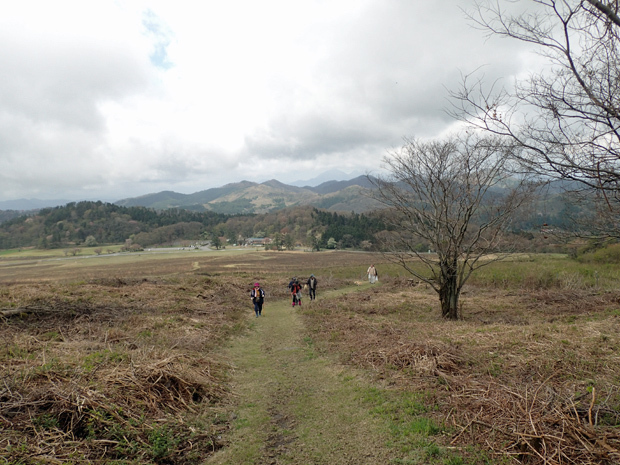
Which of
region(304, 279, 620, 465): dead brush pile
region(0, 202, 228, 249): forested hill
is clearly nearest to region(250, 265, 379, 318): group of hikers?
region(304, 279, 620, 465): dead brush pile

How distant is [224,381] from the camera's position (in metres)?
7.71

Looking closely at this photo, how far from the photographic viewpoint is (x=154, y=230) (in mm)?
143625

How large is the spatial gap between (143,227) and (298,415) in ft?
531

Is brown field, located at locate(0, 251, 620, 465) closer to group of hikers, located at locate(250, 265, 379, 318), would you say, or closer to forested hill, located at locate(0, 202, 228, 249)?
group of hikers, located at locate(250, 265, 379, 318)

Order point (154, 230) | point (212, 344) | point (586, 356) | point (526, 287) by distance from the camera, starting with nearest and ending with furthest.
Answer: point (586, 356)
point (212, 344)
point (526, 287)
point (154, 230)

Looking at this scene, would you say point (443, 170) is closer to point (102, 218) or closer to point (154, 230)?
point (154, 230)

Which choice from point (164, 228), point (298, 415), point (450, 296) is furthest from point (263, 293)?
point (164, 228)

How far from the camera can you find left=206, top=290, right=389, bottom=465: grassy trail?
468 cm

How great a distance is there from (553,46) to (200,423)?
780 centimetres

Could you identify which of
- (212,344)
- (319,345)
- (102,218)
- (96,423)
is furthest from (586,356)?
(102,218)

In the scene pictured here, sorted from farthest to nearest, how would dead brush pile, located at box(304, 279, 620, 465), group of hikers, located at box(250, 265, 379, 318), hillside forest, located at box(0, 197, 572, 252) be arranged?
1. hillside forest, located at box(0, 197, 572, 252)
2. group of hikers, located at box(250, 265, 379, 318)
3. dead brush pile, located at box(304, 279, 620, 465)

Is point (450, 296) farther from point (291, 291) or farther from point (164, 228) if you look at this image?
point (164, 228)

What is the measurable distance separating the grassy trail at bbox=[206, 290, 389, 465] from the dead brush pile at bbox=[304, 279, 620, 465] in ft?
3.07

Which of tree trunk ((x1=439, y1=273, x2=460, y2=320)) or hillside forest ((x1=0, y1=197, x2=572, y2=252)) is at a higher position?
hillside forest ((x1=0, y1=197, x2=572, y2=252))
